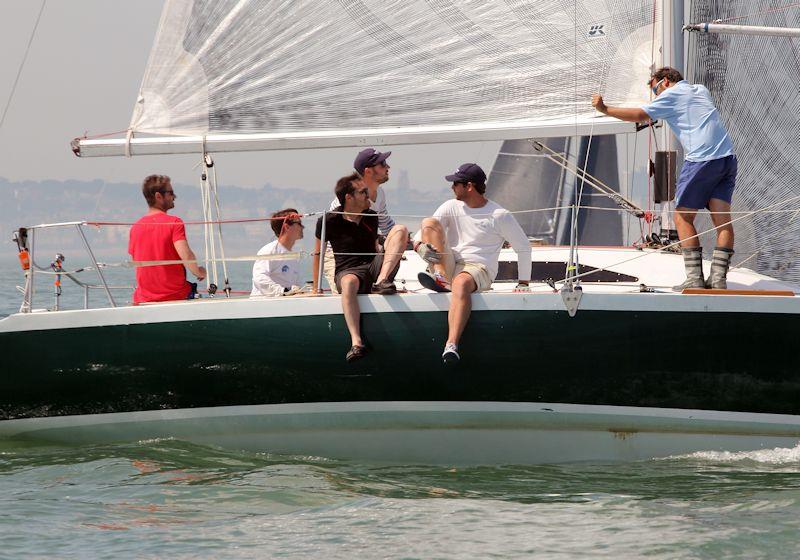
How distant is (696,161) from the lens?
759cm

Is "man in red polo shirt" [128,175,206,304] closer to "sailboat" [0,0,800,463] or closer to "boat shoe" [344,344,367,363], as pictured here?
"sailboat" [0,0,800,463]

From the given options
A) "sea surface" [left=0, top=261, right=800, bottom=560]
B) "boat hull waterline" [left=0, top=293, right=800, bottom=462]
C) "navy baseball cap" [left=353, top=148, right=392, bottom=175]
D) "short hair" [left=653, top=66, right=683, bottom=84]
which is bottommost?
"sea surface" [left=0, top=261, right=800, bottom=560]

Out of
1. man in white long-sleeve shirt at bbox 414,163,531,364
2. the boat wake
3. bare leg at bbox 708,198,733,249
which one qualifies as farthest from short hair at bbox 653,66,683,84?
the boat wake

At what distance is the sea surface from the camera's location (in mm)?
5957

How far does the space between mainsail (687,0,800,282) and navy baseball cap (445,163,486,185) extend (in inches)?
107

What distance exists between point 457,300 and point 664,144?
2.52 meters

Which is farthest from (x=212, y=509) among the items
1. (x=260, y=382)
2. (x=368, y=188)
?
(x=368, y=188)

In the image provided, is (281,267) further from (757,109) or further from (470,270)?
(757,109)

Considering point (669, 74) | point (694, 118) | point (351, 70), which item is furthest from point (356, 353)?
point (669, 74)

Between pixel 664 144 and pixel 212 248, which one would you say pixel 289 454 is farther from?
pixel 664 144

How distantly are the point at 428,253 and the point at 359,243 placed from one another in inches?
21.2

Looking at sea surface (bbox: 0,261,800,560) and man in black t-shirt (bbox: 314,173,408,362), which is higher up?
man in black t-shirt (bbox: 314,173,408,362)

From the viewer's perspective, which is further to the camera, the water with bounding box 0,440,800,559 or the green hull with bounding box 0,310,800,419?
the green hull with bounding box 0,310,800,419

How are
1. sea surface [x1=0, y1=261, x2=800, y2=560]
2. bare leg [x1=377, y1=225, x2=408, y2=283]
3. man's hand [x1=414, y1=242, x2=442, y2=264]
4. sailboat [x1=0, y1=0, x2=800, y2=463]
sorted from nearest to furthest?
sea surface [x1=0, y1=261, x2=800, y2=560] < sailboat [x1=0, y1=0, x2=800, y2=463] < man's hand [x1=414, y1=242, x2=442, y2=264] < bare leg [x1=377, y1=225, x2=408, y2=283]
